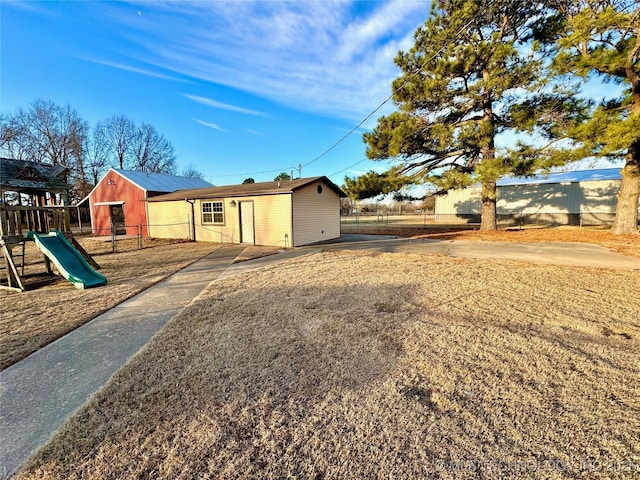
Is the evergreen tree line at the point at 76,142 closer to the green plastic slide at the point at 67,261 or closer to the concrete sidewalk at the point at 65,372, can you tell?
the green plastic slide at the point at 67,261

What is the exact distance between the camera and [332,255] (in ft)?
30.0

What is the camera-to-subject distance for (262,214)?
1190cm

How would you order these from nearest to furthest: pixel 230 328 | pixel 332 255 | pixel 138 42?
pixel 230 328 → pixel 138 42 → pixel 332 255

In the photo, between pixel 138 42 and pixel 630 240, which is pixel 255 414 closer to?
pixel 138 42

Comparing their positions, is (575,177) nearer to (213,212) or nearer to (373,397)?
(213,212)

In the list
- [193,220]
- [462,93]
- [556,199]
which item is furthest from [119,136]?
[556,199]

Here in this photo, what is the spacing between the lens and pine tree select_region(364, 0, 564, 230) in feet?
38.4

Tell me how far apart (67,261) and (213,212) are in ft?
24.2

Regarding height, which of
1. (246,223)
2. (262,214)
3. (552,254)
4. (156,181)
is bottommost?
(552,254)

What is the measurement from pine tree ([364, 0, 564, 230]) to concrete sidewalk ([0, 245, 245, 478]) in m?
11.7

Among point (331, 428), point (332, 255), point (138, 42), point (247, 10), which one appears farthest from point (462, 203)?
point (331, 428)

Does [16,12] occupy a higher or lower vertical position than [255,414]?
higher

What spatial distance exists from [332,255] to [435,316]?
18.0 ft

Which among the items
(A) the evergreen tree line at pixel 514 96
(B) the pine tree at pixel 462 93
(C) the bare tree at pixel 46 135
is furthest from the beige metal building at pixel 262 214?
(C) the bare tree at pixel 46 135
